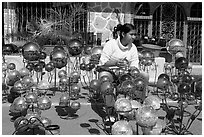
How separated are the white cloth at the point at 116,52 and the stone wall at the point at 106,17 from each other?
601 centimetres

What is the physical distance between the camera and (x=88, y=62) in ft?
23.0

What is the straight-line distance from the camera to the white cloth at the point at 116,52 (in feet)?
16.3

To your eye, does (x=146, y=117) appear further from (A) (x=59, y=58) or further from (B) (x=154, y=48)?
(B) (x=154, y=48)

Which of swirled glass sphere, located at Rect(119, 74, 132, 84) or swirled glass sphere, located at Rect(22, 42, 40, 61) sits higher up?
swirled glass sphere, located at Rect(22, 42, 40, 61)

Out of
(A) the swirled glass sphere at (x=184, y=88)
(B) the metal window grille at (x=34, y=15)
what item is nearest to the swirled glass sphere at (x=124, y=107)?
(A) the swirled glass sphere at (x=184, y=88)

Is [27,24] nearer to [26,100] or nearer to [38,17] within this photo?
[38,17]

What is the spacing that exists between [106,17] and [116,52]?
635 centimetres

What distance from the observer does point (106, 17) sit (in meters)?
11.2

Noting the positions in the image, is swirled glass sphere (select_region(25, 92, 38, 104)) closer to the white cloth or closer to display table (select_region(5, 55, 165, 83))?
the white cloth

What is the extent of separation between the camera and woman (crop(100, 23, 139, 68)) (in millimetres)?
4910

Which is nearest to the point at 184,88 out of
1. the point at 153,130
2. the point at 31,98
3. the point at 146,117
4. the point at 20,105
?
the point at 153,130

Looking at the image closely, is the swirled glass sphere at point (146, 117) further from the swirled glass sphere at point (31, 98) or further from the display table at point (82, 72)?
the display table at point (82, 72)

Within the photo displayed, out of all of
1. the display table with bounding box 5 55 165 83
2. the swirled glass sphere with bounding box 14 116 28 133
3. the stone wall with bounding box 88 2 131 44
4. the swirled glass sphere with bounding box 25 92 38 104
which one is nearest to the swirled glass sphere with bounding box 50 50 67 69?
the display table with bounding box 5 55 165 83

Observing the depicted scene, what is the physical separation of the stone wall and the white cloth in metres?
6.01
